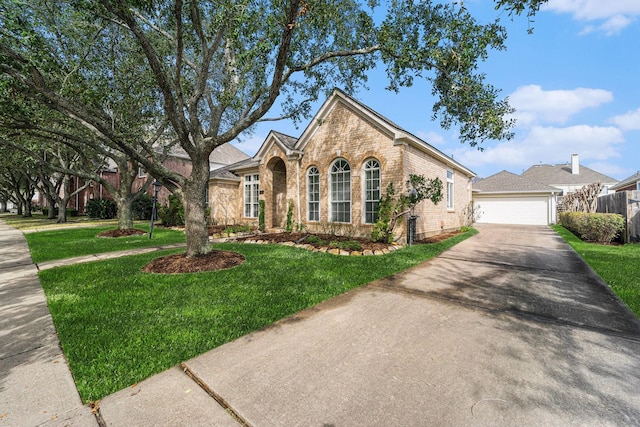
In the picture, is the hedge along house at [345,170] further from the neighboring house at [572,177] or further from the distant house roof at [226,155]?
the neighboring house at [572,177]

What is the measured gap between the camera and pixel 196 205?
7223 millimetres

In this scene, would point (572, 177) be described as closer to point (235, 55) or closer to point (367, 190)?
point (367, 190)

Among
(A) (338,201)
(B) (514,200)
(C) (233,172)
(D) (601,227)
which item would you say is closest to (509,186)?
(B) (514,200)

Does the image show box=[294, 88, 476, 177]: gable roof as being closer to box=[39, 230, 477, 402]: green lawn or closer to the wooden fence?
box=[39, 230, 477, 402]: green lawn

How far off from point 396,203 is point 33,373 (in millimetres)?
9610

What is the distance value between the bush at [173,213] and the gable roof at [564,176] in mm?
41367

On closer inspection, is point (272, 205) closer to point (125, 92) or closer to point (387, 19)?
point (125, 92)

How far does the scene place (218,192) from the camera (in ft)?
58.3

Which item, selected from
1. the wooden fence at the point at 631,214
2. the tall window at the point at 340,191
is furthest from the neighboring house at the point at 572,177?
the tall window at the point at 340,191

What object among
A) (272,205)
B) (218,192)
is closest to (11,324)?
(272,205)

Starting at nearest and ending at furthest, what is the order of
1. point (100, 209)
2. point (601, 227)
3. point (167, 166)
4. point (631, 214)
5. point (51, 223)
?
point (631, 214) → point (601, 227) → point (51, 223) → point (100, 209) → point (167, 166)

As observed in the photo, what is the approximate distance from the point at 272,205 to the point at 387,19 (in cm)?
1000

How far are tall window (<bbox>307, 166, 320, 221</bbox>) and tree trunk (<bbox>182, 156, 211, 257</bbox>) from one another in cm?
614

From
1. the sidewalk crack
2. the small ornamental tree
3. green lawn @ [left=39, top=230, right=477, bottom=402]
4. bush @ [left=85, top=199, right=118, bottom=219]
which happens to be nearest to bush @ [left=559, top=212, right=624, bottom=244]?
the small ornamental tree
